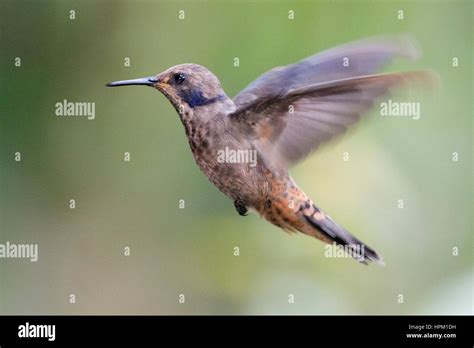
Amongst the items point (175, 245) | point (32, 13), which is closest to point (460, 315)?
point (175, 245)

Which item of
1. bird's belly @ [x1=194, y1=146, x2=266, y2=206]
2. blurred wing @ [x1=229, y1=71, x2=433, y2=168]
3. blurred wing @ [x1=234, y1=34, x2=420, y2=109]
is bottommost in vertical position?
bird's belly @ [x1=194, y1=146, x2=266, y2=206]

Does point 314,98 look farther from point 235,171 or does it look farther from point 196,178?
point 196,178

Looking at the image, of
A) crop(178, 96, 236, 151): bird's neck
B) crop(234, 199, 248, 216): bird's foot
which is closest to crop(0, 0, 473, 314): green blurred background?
crop(234, 199, 248, 216): bird's foot

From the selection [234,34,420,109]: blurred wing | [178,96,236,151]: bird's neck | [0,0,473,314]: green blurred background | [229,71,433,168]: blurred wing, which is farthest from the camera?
[0,0,473,314]: green blurred background

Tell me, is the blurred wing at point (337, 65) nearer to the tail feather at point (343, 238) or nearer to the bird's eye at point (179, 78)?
the bird's eye at point (179, 78)

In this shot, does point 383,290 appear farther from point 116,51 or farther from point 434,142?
point 116,51

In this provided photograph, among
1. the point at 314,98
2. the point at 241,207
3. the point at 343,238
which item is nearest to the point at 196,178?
the point at 241,207

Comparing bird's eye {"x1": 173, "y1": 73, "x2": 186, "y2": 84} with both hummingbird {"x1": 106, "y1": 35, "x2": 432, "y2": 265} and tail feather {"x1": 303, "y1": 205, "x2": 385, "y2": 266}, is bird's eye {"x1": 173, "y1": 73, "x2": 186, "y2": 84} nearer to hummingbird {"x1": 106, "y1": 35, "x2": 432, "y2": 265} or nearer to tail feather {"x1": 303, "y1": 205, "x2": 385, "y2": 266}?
hummingbird {"x1": 106, "y1": 35, "x2": 432, "y2": 265}

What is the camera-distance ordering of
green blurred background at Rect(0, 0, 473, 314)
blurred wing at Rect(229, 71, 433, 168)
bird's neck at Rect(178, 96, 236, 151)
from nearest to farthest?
1. blurred wing at Rect(229, 71, 433, 168)
2. bird's neck at Rect(178, 96, 236, 151)
3. green blurred background at Rect(0, 0, 473, 314)
